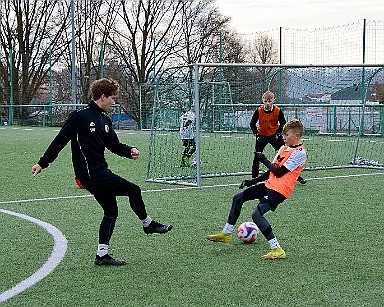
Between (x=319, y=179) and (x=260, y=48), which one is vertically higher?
(x=260, y=48)

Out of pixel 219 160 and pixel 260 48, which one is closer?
pixel 219 160

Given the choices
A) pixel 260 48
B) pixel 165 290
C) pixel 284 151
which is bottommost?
pixel 165 290

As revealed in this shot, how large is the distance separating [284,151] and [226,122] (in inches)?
695

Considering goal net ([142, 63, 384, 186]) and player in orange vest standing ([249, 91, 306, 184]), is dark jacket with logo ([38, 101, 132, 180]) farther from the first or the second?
goal net ([142, 63, 384, 186])

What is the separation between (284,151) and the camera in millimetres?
7340

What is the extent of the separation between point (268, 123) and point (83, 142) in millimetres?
6837

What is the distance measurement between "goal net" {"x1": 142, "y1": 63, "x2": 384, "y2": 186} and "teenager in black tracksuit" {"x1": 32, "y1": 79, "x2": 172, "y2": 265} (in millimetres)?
7044

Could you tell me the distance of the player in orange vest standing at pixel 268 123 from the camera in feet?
42.6

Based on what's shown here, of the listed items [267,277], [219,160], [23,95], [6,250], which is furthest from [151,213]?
[23,95]

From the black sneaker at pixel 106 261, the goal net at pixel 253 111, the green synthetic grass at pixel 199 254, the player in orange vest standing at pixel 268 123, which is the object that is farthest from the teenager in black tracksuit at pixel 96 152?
the goal net at pixel 253 111

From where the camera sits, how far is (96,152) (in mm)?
6781

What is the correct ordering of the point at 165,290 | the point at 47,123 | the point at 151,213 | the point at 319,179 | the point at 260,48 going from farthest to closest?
the point at 47,123, the point at 260,48, the point at 319,179, the point at 151,213, the point at 165,290

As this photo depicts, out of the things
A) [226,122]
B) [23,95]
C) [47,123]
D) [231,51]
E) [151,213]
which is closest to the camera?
[151,213]

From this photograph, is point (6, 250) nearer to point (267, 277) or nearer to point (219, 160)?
point (267, 277)
